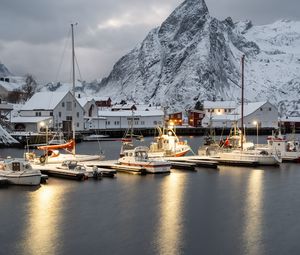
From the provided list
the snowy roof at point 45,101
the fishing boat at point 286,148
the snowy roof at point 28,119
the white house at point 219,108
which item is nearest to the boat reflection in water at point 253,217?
the fishing boat at point 286,148

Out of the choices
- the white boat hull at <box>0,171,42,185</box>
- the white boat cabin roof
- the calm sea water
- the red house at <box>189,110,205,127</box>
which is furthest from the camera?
the white boat cabin roof

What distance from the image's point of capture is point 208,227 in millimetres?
25438

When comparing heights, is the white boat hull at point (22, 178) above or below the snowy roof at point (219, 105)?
below

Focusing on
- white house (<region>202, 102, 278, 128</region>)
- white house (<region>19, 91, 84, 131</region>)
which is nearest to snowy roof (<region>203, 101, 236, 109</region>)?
white house (<region>202, 102, 278, 128</region>)

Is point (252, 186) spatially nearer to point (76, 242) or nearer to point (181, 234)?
point (181, 234)

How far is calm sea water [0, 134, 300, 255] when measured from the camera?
2236 cm

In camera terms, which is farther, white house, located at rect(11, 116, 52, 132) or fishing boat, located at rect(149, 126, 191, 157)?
white house, located at rect(11, 116, 52, 132)

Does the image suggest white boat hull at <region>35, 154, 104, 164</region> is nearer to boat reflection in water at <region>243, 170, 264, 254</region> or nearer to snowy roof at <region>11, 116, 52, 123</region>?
boat reflection in water at <region>243, 170, 264, 254</region>

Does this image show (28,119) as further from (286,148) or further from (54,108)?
(286,148)

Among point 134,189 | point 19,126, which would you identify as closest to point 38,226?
point 134,189

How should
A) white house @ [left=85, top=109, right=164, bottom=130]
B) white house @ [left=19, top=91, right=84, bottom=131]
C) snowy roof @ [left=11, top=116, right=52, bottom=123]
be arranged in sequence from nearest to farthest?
1. snowy roof @ [left=11, top=116, right=52, bottom=123]
2. white house @ [left=19, top=91, right=84, bottom=131]
3. white house @ [left=85, top=109, right=164, bottom=130]

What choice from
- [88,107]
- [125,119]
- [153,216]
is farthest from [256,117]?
[153,216]

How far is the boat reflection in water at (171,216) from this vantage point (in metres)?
22.4

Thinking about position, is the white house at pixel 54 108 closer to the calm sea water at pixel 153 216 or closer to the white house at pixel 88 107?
the white house at pixel 88 107
